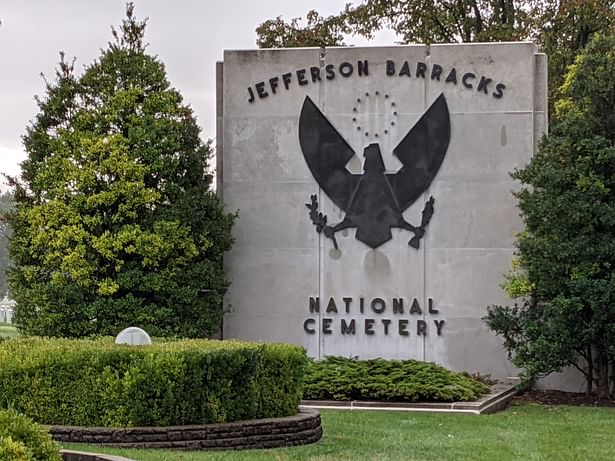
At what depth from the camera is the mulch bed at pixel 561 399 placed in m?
16.9

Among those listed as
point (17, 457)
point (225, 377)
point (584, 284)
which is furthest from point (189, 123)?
point (17, 457)

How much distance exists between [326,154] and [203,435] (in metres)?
9.37

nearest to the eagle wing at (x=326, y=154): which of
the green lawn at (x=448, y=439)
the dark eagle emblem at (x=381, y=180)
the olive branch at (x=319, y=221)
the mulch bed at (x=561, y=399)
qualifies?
the dark eagle emblem at (x=381, y=180)

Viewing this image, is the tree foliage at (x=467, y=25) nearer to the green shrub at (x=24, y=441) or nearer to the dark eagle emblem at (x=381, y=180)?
the dark eagle emblem at (x=381, y=180)

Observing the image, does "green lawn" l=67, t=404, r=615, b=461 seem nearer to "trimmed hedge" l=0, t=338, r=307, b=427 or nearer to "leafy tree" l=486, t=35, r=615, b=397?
"trimmed hedge" l=0, t=338, r=307, b=427

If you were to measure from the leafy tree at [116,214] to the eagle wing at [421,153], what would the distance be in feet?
10.1

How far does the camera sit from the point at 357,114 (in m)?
19.0

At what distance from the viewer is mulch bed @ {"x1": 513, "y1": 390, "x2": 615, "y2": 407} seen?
55.4ft

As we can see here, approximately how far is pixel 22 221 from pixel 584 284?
31.3ft

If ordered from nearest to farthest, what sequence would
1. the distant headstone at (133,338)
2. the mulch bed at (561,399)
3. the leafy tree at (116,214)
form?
the distant headstone at (133,338) < the mulch bed at (561,399) < the leafy tree at (116,214)

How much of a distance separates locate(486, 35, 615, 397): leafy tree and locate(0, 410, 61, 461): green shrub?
440 inches

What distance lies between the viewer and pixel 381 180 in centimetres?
1875

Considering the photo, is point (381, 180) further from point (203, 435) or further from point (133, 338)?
point (203, 435)

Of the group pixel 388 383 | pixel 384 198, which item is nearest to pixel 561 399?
pixel 388 383
